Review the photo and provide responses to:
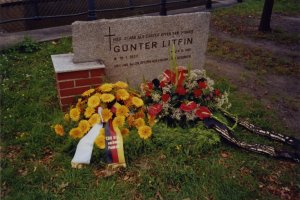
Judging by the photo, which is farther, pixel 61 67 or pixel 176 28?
pixel 176 28

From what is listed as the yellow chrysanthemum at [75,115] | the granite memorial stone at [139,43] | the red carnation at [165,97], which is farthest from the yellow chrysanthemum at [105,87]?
the red carnation at [165,97]

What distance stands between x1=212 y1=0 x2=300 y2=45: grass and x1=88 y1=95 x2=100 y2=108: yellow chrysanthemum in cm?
533

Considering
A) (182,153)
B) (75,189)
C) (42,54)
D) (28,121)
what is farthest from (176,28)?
(42,54)

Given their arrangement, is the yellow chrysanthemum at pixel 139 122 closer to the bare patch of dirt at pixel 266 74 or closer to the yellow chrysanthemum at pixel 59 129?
the yellow chrysanthemum at pixel 59 129

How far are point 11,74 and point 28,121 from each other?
5.10ft

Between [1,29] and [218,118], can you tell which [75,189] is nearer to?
[218,118]

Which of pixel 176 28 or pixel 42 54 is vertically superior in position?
pixel 176 28

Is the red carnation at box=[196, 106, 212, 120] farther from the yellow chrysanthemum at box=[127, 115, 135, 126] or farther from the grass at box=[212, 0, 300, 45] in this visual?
the grass at box=[212, 0, 300, 45]

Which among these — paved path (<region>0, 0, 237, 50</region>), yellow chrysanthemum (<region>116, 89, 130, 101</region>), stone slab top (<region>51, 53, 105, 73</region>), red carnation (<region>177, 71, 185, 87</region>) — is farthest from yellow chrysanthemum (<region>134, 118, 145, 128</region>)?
paved path (<region>0, 0, 237, 50</region>)

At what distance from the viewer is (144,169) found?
10.6 ft

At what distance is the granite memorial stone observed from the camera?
395cm

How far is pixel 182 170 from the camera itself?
3.18m

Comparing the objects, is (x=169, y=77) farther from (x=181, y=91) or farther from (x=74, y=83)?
(x=74, y=83)

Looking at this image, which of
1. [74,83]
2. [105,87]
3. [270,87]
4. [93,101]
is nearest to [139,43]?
[105,87]
